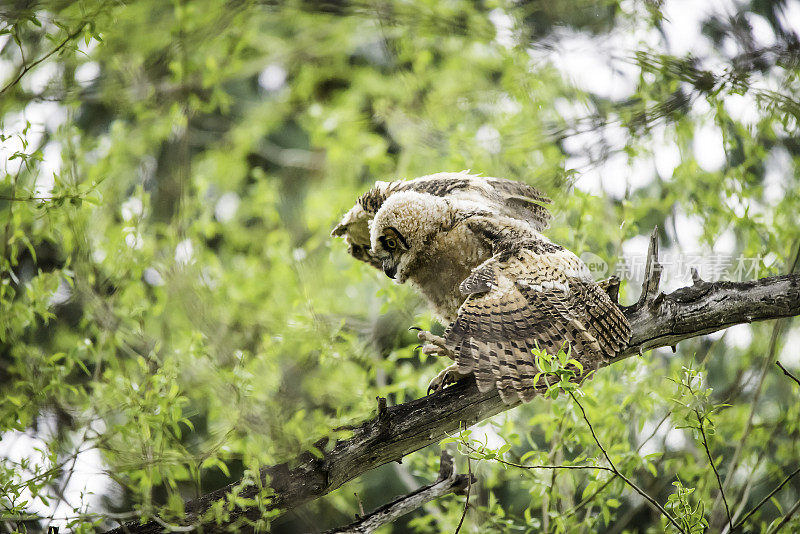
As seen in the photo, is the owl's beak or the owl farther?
the owl's beak

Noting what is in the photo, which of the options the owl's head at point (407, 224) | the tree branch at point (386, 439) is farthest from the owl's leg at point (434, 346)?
the owl's head at point (407, 224)

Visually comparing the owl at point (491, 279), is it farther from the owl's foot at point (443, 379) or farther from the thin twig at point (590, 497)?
the thin twig at point (590, 497)

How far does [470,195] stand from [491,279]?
45 centimetres

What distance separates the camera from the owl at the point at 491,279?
1897 mm

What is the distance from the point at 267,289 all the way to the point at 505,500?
2.49 m

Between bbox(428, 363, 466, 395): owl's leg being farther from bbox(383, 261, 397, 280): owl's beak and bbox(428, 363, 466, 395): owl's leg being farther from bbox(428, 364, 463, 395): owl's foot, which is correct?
bbox(383, 261, 397, 280): owl's beak

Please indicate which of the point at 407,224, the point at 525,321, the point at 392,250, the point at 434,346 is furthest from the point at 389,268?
the point at 525,321

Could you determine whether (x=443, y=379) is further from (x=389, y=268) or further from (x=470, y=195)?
(x=470, y=195)

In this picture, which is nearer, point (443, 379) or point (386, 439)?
point (386, 439)

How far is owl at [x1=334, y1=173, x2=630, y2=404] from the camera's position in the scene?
1.90 metres

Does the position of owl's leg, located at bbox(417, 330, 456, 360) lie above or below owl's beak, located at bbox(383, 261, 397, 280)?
below

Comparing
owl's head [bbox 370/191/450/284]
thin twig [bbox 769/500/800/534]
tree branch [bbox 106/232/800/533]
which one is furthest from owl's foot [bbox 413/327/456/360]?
thin twig [bbox 769/500/800/534]

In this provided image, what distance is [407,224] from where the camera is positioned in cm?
214

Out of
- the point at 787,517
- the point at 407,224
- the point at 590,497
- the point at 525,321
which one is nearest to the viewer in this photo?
the point at 525,321
